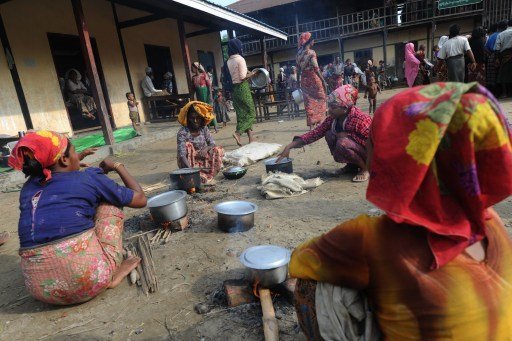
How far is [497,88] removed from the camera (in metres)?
9.24

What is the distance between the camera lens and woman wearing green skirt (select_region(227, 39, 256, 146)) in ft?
21.1

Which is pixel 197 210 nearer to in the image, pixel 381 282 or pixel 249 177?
pixel 249 177

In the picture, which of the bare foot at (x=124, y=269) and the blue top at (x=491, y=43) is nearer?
the bare foot at (x=124, y=269)

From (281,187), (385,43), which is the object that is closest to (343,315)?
(281,187)

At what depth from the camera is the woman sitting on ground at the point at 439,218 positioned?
33.7 inches

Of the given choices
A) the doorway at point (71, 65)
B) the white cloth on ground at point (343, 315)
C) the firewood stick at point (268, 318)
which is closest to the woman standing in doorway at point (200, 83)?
the doorway at point (71, 65)

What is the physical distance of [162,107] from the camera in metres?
10.8

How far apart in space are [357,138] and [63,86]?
24.3ft

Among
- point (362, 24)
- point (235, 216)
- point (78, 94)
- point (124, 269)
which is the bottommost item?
point (124, 269)

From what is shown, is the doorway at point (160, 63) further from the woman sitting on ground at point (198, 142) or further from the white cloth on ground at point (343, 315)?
the white cloth on ground at point (343, 315)

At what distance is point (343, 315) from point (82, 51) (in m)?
8.72

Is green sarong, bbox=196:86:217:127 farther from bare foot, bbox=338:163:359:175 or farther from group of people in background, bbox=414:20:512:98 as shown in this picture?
bare foot, bbox=338:163:359:175

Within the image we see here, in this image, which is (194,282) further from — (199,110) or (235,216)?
(199,110)

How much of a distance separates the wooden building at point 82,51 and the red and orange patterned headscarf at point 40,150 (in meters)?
4.96
